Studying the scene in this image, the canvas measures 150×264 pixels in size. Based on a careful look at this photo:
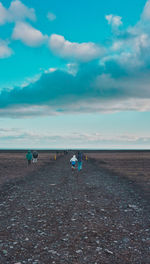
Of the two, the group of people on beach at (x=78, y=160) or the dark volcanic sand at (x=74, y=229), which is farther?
the group of people on beach at (x=78, y=160)

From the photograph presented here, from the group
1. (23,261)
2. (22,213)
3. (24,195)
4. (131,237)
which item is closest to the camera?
(23,261)

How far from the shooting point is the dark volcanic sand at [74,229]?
646 centimetres

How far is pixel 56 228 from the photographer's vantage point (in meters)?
8.73

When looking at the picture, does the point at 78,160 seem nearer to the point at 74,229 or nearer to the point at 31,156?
the point at 31,156

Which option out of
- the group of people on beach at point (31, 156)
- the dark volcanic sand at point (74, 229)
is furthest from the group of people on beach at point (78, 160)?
the dark volcanic sand at point (74, 229)

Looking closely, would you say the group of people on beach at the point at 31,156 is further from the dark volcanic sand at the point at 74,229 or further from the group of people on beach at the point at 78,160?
the dark volcanic sand at the point at 74,229

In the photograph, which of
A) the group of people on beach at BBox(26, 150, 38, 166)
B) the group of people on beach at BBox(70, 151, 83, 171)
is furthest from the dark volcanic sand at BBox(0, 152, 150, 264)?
the group of people on beach at BBox(26, 150, 38, 166)

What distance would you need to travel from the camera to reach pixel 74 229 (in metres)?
8.62

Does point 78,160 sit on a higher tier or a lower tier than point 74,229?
higher

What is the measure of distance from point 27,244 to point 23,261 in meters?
1.08

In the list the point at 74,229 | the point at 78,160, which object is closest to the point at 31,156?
the point at 78,160

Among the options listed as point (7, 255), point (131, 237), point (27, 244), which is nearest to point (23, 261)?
point (7, 255)

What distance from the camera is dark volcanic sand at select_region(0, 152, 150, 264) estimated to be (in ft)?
21.2

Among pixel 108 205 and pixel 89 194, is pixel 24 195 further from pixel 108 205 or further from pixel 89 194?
pixel 108 205
